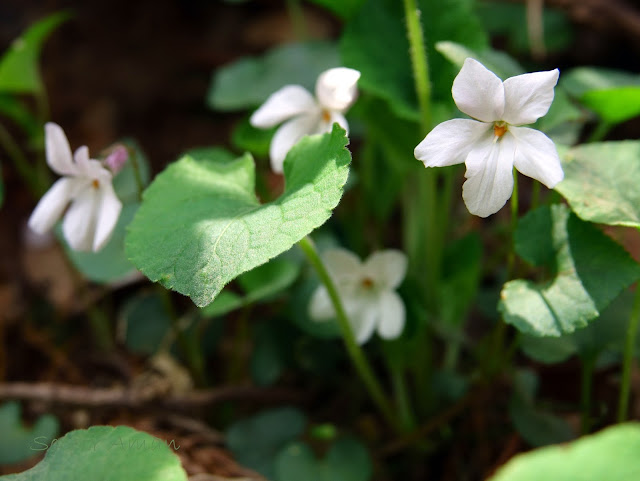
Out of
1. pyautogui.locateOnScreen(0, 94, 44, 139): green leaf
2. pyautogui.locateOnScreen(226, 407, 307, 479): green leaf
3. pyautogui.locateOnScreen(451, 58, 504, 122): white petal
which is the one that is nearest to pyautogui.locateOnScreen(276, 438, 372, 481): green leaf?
pyautogui.locateOnScreen(226, 407, 307, 479): green leaf

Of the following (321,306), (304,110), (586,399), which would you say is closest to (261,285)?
(321,306)

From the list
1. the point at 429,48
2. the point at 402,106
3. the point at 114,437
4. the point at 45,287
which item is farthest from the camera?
the point at 45,287

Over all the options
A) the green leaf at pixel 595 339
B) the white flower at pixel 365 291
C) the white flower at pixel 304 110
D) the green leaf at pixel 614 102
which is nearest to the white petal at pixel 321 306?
the white flower at pixel 365 291

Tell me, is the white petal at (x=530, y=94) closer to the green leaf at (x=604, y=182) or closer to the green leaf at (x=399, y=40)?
the green leaf at (x=604, y=182)

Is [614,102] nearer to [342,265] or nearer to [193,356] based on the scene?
[342,265]

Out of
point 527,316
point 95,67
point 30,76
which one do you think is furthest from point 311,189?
point 95,67

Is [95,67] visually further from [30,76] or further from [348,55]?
[348,55]
